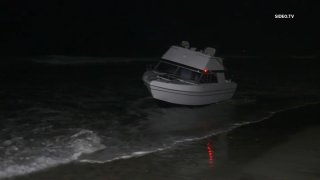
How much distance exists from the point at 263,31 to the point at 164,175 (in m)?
68.9

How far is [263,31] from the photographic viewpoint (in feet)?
257

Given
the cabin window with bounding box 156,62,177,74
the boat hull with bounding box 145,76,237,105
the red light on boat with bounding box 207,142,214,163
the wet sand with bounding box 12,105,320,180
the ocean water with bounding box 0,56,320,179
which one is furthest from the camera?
the cabin window with bounding box 156,62,177,74

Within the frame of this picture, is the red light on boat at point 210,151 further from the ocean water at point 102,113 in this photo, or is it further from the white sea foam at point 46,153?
the white sea foam at point 46,153

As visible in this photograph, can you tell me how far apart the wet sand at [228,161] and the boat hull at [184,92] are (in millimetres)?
3522

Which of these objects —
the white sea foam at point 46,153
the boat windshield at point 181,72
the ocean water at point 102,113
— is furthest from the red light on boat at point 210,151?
the boat windshield at point 181,72

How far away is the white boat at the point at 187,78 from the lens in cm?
1970

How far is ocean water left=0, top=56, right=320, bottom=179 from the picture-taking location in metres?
14.1

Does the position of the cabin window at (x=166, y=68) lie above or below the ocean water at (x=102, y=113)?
above

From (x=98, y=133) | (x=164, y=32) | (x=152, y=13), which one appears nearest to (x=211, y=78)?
(x=98, y=133)

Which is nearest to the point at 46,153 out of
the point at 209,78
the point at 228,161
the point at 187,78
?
the point at 228,161

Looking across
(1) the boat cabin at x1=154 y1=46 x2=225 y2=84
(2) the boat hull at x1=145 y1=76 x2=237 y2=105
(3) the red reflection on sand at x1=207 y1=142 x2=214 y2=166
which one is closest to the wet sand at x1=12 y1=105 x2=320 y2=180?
(3) the red reflection on sand at x1=207 y1=142 x2=214 y2=166

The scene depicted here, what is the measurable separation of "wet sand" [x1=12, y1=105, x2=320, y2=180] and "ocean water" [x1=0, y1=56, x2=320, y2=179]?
580 mm

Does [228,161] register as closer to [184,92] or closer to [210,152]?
[210,152]

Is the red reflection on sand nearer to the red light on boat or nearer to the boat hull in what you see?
the red light on boat
